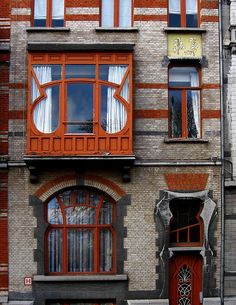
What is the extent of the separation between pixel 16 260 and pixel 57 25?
699 centimetres

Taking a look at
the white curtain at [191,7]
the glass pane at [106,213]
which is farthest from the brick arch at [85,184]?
the white curtain at [191,7]

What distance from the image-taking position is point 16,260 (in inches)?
699

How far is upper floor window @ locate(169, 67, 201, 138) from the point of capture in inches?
734

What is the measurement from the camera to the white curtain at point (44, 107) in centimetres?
1791

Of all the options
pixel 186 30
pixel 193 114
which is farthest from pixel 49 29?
pixel 193 114

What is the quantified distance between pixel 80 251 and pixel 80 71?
5177 millimetres

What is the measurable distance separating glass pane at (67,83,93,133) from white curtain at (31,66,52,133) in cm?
55

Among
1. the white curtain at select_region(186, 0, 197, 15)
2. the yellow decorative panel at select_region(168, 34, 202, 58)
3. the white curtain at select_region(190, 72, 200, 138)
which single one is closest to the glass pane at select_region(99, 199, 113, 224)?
the white curtain at select_region(190, 72, 200, 138)

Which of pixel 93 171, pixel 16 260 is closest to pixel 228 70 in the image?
pixel 93 171

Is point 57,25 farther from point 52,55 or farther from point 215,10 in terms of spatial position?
point 215,10

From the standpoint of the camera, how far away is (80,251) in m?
18.1

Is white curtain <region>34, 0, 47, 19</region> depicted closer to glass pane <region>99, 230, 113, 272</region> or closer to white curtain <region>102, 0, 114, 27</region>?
white curtain <region>102, 0, 114, 27</region>

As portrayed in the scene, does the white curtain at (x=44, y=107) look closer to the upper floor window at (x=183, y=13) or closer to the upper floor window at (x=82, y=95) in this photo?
the upper floor window at (x=82, y=95)

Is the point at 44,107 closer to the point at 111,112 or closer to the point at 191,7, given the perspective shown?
the point at 111,112
